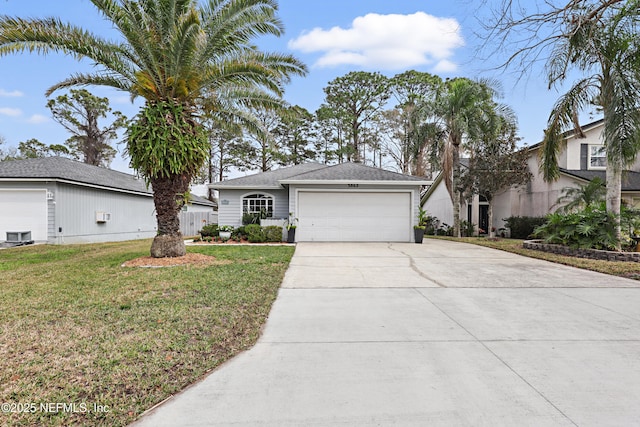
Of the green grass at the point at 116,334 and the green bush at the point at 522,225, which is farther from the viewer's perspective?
the green bush at the point at 522,225

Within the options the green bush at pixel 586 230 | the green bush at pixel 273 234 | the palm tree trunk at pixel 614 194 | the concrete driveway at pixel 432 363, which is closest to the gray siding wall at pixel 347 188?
the green bush at pixel 273 234

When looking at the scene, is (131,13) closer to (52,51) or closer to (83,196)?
(52,51)

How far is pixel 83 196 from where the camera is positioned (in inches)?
584

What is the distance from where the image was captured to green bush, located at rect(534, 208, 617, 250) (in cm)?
940

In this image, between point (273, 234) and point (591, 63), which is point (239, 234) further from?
point (591, 63)

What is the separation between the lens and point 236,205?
49.3 feet

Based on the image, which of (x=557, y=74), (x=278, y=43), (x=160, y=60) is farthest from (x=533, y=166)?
(x=160, y=60)

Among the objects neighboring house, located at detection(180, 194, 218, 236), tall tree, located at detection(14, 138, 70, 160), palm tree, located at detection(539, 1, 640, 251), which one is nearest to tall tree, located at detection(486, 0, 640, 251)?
palm tree, located at detection(539, 1, 640, 251)

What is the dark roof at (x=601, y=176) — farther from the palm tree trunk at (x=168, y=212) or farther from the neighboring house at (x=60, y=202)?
the neighboring house at (x=60, y=202)

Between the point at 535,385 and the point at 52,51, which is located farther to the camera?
the point at 52,51

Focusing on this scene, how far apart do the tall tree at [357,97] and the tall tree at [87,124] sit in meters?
18.2

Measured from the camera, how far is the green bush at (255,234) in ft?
44.2

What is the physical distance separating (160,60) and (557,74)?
935 cm

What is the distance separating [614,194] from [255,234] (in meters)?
11.8
